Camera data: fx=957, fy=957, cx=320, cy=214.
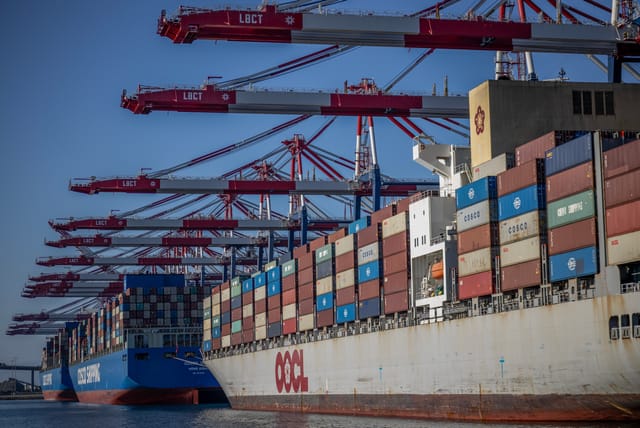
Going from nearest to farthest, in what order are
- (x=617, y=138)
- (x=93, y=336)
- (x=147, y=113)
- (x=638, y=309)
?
(x=638, y=309)
(x=617, y=138)
(x=147, y=113)
(x=93, y=336)

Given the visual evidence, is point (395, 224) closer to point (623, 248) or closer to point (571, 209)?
point (571, 209)

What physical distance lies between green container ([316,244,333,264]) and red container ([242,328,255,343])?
11.6 m

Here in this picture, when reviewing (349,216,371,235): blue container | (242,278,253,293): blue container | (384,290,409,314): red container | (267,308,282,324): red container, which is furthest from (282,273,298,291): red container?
(384,290,409,314): red container

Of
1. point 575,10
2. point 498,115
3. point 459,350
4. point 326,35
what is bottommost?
point 459,350

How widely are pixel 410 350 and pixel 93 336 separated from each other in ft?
238

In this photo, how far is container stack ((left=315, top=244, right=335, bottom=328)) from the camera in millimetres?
45094

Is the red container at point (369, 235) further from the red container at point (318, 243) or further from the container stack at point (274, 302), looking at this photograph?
the container stack at point (274, 302)

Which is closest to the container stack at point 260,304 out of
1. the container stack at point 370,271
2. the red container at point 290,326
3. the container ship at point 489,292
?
the red container at point 290,326

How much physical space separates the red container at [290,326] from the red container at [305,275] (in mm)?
2094

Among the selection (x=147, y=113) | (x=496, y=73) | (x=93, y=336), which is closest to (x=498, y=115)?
(x=496, y=73)

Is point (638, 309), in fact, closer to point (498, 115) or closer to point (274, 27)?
point (498, 115)

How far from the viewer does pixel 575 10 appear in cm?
3791

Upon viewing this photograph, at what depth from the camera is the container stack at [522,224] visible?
28.8 meters

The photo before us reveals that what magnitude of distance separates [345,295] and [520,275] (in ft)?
48.9
